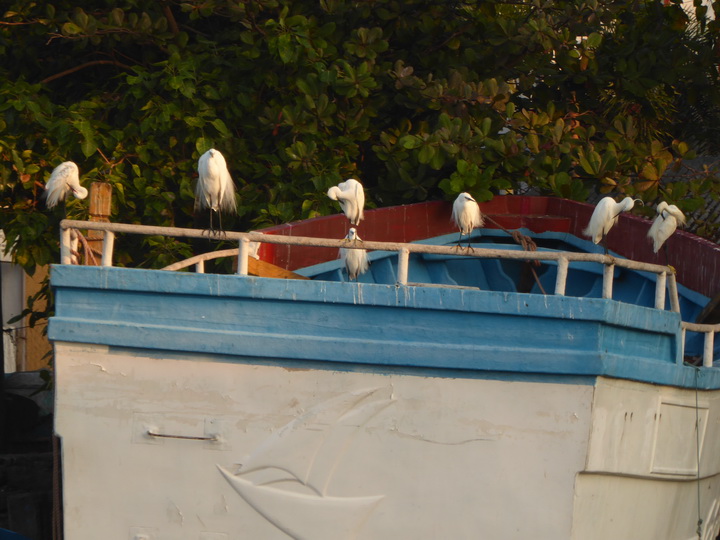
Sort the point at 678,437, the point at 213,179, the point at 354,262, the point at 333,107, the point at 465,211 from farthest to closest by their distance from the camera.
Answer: the point at 333,107 → the point at 465,211 → the point at 354,262 → the point at 213,179 → the point at 678,437

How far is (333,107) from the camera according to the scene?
712 cm

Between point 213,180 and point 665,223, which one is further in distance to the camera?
point 665,223

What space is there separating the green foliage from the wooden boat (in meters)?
2.76

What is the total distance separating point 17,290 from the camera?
11547 mm

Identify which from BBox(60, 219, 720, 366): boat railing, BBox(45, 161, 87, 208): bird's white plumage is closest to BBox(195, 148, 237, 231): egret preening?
BBox(60, 219, 720, 366): boat railing

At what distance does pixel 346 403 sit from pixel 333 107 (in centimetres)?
357

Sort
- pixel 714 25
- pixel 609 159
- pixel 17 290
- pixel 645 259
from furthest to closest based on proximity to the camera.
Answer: pixel 17 290, pixel 714 25, pixel 609 159, pixel 645 259

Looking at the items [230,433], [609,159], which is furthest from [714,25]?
[230,433]

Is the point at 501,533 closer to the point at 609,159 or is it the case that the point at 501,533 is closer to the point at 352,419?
the point at 352,419

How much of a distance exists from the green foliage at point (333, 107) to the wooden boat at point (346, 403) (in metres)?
2.76

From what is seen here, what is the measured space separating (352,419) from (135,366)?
38.9 inches

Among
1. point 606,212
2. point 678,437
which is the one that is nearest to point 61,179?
point 606,212

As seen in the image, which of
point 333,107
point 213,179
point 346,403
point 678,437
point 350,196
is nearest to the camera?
point 346,403

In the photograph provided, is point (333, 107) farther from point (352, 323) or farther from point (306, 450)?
point (306, 450)
